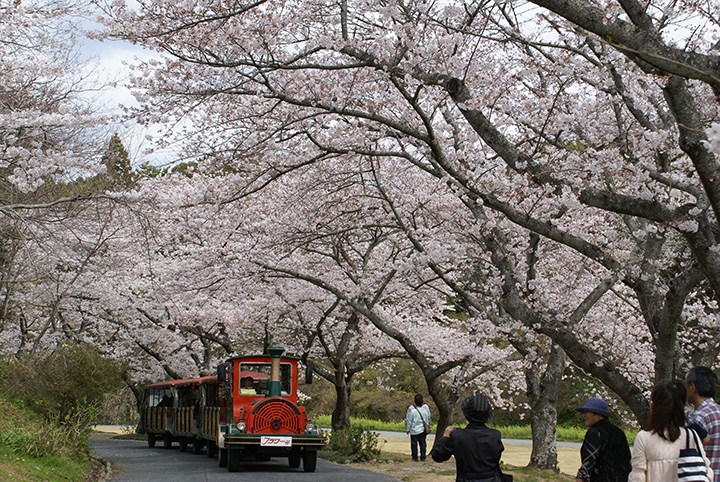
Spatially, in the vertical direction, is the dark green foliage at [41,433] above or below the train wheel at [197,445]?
above

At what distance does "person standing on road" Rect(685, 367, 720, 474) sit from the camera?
504cm

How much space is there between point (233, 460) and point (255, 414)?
96cm

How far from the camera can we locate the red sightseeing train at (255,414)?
43.9ft

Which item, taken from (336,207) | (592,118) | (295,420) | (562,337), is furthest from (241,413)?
(592,118)

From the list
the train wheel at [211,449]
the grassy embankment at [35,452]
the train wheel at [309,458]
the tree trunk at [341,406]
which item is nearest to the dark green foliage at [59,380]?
the grassy embankment at [35,452]

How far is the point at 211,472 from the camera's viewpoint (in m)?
12.9

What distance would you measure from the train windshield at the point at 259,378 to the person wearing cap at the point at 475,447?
10.1 meters

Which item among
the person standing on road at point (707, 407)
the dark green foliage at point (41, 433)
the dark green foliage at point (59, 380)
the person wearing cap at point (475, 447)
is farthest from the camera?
the dark green foliage at point (59, 380)

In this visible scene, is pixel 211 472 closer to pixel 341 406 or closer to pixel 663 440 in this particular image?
pixel 341 406

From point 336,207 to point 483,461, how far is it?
1153 cm

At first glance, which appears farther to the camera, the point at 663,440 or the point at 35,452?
the point at 35,452

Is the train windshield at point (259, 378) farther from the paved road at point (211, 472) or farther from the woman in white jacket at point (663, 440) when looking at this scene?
the woman in white jacket at point (663, 440)

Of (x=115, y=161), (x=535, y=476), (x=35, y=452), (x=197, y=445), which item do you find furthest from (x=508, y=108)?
(x=197, y=445)

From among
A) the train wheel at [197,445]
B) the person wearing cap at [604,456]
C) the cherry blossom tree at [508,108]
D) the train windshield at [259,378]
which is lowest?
the train wheel at [197,445]
